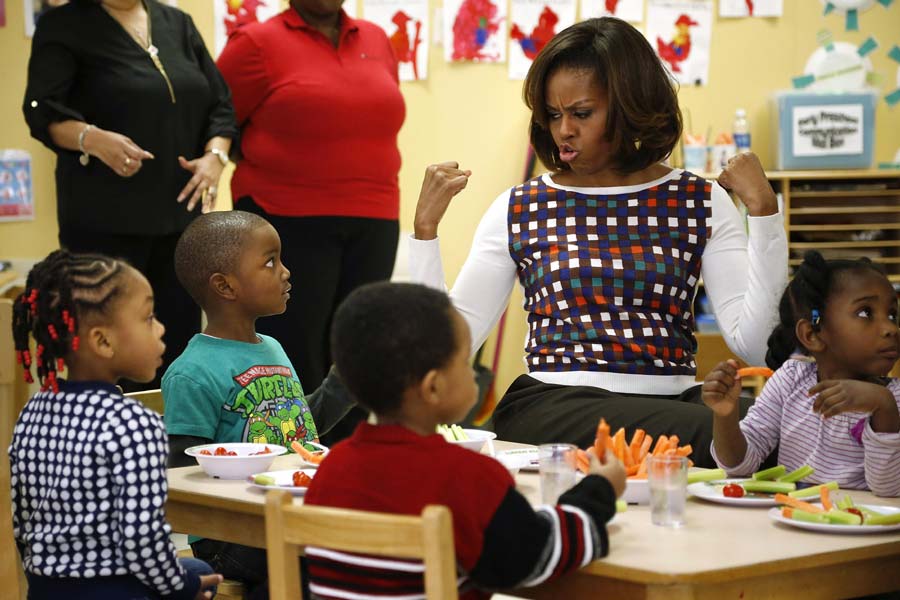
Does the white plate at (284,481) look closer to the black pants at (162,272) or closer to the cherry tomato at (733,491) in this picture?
the cherry tomato at (733,491)

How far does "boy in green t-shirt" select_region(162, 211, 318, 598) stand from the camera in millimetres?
2156

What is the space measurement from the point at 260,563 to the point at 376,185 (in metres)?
1.84

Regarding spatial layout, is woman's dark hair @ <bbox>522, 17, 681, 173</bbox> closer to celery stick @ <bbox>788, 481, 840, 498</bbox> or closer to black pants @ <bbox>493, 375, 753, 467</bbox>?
black pants @ <bbox>493, 375, 753, 467</bbox>

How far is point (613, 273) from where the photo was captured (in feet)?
7.97

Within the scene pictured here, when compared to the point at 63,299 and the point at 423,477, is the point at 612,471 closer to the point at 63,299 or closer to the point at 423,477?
the point at 423,477

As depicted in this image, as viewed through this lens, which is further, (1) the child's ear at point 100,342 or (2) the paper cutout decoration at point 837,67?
(2) the paper cutout decoration at point 837,67

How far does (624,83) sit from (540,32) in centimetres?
265

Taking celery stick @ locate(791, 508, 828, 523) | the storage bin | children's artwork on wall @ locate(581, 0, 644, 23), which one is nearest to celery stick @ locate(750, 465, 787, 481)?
celery stick @ locate(791, 508, 828, 523)

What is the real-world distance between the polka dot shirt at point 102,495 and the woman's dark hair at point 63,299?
84 mm

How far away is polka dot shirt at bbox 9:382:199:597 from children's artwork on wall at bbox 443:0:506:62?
11.7ft

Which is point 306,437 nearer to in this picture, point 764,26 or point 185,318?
point 185,318

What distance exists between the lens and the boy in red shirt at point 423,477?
1390mm

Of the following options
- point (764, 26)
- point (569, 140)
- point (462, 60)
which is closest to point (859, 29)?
point (764, 26)

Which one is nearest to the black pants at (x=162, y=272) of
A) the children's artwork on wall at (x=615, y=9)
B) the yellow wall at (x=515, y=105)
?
the yellow wall at (x=515, y=105)
